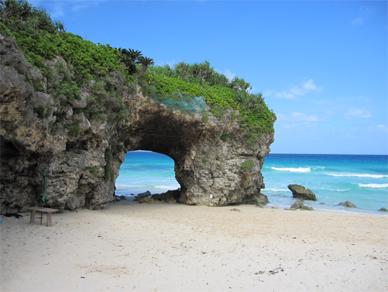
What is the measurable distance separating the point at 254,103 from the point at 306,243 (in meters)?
11.5

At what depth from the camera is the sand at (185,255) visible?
796cm

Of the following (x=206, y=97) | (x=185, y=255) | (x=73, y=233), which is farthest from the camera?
(x=206, y=97)

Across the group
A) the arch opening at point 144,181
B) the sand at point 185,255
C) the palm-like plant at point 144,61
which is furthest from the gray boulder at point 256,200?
the palm-like plant at point 144,61

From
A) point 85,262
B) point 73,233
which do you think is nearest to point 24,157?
point 73,233

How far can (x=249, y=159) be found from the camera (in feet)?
70.5

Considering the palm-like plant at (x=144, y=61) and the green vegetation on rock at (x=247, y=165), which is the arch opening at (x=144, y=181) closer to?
the palm-like plant at (x=144, y=61)

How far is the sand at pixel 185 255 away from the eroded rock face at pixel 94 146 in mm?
1288

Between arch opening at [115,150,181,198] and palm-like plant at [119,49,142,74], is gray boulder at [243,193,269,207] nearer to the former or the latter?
arch opening at [115,150,181,198]

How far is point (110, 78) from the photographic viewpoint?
622 inches

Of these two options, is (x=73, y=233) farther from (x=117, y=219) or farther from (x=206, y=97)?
(x=206, y=97)

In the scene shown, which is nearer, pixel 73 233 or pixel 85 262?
pixel 85 262

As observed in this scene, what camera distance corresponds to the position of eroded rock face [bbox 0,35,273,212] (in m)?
9.83

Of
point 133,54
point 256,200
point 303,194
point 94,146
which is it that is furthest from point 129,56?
point 303,194

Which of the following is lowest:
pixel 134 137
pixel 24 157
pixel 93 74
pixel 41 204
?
pixel 41 204
